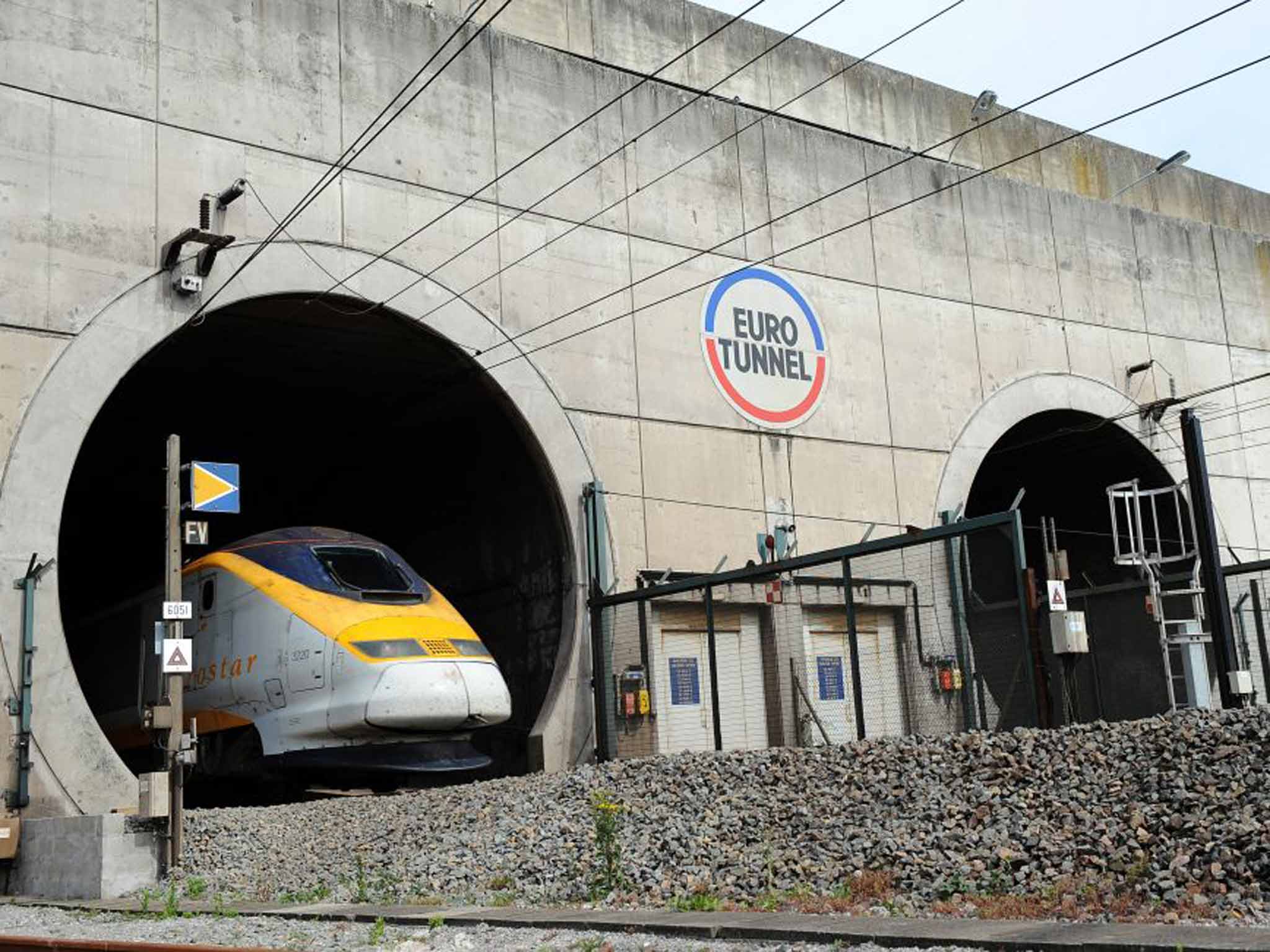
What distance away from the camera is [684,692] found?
1933 centimetres

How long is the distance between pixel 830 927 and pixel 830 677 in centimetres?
1211

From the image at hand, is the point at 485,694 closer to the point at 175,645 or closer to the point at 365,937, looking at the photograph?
the point at 175,645

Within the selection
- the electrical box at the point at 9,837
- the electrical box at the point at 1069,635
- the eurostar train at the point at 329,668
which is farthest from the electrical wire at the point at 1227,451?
the electrical box at the point at 9,837

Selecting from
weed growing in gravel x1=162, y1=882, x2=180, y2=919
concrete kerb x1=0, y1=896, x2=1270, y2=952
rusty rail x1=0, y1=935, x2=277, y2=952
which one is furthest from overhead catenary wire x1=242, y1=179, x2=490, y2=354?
rusty rail x1=0, y1=935, x2=277, y2=952

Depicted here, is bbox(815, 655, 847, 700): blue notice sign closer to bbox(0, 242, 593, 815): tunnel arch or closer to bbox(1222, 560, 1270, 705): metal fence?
bbox(0, 242, 593, 815): tunnel arch

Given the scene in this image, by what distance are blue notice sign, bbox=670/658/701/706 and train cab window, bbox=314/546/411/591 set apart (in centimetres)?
381

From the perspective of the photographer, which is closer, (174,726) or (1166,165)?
(174,726)

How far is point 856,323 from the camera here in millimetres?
24438

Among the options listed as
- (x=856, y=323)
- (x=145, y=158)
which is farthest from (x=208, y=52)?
(x=856, y=323)

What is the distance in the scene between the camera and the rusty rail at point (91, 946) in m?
7.87

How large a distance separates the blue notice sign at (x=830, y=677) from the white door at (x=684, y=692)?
1652 mm

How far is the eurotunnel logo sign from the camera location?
2262cm

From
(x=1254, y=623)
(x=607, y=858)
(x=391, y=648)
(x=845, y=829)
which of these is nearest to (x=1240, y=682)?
(x=1254, y=623)

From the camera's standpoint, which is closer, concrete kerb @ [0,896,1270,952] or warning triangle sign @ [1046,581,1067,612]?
concrete kerb @ [0,896,1270,952]
